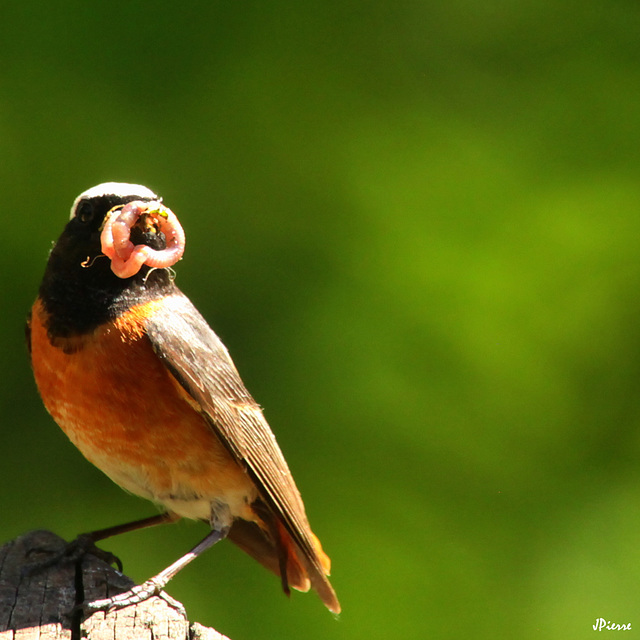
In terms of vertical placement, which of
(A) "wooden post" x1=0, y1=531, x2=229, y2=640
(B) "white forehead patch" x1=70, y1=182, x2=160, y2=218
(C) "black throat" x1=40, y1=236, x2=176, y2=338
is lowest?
(A) "wooden post" x1=0, y1=531, x2=229, y2=640

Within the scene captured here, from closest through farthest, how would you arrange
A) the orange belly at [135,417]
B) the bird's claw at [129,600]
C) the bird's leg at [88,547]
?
the bird's claw at [129,600], the bird's leg at [88,547], the orange belly at [135,417]

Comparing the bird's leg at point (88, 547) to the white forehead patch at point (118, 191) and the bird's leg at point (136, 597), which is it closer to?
the bird's leg at point (136, 597)

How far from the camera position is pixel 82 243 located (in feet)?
12.1

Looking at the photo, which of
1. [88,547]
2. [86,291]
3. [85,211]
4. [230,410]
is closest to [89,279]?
[86,291]

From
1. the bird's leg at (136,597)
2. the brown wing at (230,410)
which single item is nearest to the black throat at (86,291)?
the brown wing at (230,410)

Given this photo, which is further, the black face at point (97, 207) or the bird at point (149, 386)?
the black face at point (97, 207)

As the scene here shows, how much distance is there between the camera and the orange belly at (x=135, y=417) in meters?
3.43

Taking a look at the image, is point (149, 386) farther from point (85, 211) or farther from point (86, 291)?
point (85, 211)

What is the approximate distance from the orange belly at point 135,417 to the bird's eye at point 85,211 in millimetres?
403

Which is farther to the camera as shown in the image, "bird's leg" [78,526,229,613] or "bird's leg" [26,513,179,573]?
"bird's leg" [26,513,179,573]

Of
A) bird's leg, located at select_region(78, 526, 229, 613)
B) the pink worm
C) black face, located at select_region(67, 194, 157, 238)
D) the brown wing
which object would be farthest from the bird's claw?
black face, located at select_region(67, 194, 157, 238)

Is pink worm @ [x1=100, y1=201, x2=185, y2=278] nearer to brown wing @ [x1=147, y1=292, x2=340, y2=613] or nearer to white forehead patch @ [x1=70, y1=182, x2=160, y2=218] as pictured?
white forehead patch @ [x1=70, y1=182, x2=160, y2=218]

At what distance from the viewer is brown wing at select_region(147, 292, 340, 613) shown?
11.5 ft

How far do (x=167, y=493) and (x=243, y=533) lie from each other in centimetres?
48
